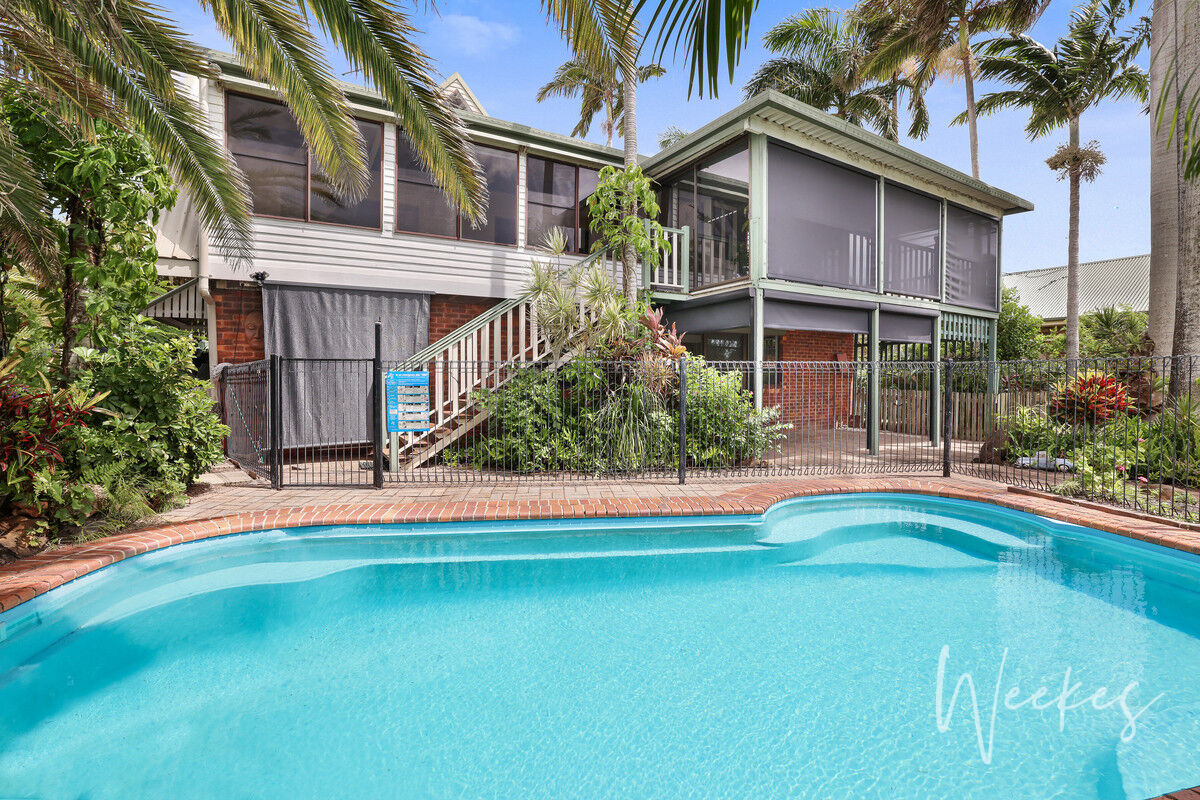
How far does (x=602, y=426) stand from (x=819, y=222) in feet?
16.9

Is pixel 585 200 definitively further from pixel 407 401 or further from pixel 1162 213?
pixel 1162 213

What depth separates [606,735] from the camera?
2551 mm

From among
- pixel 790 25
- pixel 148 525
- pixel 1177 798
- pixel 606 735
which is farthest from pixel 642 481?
pixel 790 25

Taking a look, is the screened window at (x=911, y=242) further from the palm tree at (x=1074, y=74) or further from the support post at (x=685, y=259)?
the support post at (x=685, y=259)

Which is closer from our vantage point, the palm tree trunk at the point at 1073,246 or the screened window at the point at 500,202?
the screened window at the point at 500,202

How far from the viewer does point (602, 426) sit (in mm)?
7309

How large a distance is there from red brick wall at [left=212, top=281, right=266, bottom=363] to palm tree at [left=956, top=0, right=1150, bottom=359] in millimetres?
14377

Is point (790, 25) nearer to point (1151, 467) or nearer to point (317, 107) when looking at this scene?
point (1151, 467)

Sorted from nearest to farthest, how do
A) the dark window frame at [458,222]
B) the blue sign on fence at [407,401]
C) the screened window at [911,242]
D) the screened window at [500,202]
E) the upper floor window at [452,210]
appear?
the blue sign on fence at [407,401] < the dark window frame at [458,222] < the upper floor window at [452,210] < the screened window at [500,202] < the screened window at [911,242]

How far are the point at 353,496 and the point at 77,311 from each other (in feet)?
9.93

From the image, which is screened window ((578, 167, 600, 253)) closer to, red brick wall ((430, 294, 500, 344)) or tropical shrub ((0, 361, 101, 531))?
red brick wall ((430, 294, 500, 344))

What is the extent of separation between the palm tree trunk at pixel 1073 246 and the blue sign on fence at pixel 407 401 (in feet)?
45.3

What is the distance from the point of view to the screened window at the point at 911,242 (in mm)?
10055

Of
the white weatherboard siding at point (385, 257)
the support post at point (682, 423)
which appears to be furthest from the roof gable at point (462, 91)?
the support post at point (682, 423)
